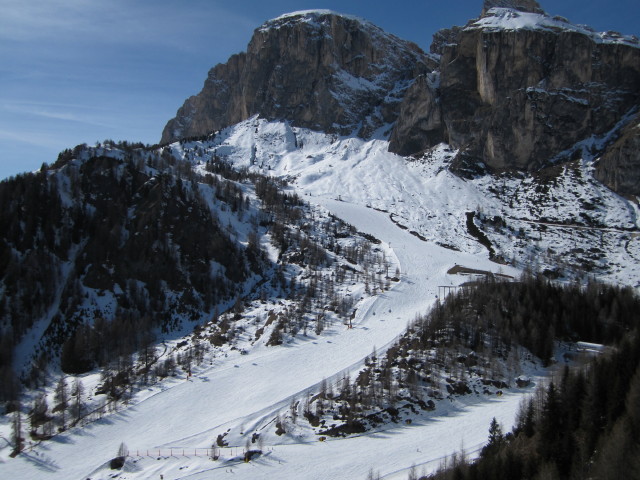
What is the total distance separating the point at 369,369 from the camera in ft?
253

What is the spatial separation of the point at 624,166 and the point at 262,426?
512 ft

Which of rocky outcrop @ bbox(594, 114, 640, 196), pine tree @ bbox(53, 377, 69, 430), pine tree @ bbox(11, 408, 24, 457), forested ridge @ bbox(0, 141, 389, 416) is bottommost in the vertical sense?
pine tree @ bbox(11, 408, 24, 457)

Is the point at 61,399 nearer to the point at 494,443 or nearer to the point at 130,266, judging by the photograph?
the point at 130,266

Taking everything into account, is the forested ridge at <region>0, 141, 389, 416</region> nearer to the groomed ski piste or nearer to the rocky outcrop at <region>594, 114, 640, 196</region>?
the groomed ski piste

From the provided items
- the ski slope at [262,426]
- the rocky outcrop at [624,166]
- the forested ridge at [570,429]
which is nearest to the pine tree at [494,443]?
the forested ridge at [570,429]

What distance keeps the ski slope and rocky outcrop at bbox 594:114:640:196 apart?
11446 cm

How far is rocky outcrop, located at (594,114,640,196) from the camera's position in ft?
551

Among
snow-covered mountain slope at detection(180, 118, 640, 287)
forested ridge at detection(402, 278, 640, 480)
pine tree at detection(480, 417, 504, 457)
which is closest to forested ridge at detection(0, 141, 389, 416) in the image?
snow-covered mountain slope at detection(180, 118, 640, 287)

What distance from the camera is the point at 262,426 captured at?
2638 inches

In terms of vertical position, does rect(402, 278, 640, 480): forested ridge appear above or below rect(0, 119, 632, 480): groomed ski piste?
above

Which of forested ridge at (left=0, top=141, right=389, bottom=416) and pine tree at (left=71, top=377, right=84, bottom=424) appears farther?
forested ridge at (left=0, top=141, right=389, bottom=416)

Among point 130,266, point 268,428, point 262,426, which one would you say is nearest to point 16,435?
point 262,426

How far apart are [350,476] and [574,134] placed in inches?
6941

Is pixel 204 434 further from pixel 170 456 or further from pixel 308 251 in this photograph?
pixel 308 251
